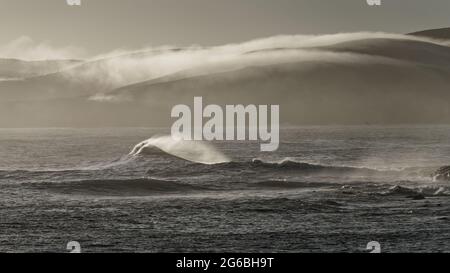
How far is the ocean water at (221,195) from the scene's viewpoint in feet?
194

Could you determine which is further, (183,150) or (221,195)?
(183,150)

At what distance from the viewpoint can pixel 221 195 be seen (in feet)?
264

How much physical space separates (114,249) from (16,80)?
3639 inches

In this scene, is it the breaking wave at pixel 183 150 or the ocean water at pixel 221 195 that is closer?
the ocean water at pixel 221 195

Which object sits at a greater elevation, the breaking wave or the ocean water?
the breaking wave

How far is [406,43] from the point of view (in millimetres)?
136875

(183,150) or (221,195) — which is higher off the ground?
(183,150)

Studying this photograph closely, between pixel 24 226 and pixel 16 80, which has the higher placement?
pixel 16 80

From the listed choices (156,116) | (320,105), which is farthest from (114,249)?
(320,105)

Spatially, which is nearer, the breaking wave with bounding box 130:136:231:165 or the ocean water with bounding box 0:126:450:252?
the ocean water with bounding box 0:126:450:252

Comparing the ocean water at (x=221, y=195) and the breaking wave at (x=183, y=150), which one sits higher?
the breaking wave at (x=183, y=150)

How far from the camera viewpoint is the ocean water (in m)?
59.0
